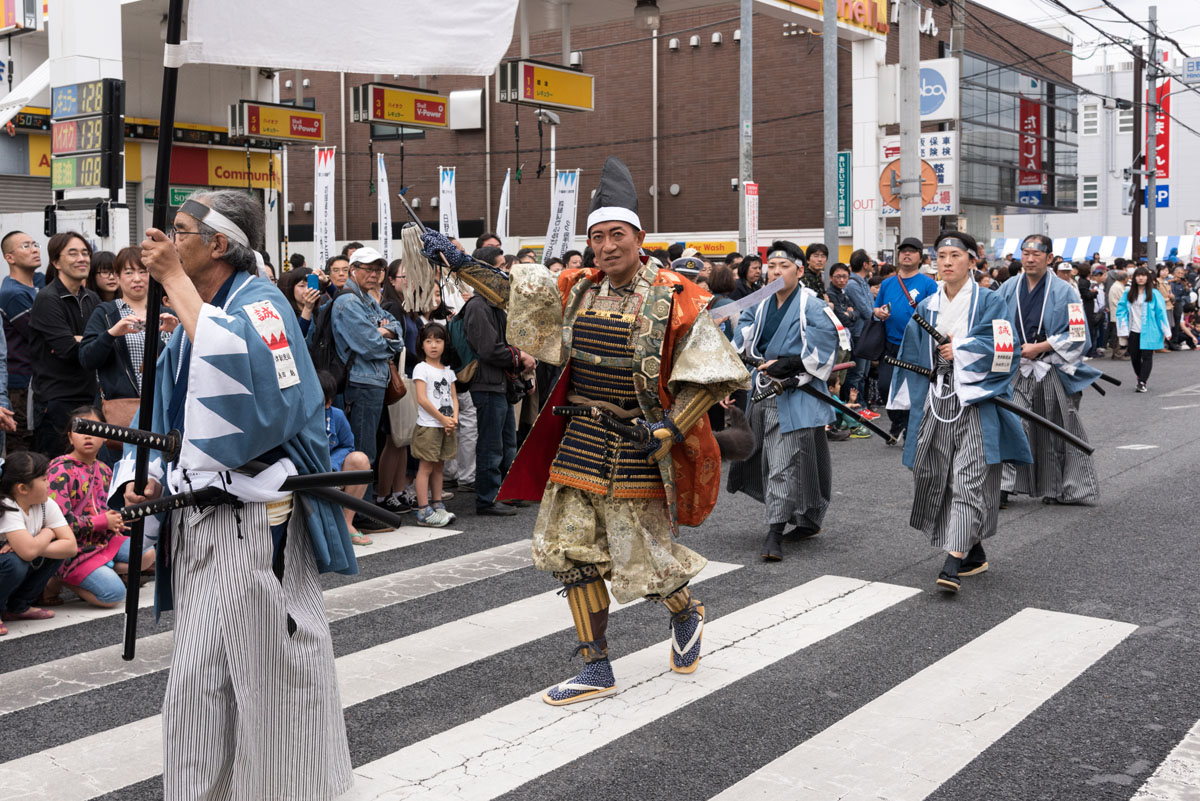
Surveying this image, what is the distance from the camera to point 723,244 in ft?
92.3

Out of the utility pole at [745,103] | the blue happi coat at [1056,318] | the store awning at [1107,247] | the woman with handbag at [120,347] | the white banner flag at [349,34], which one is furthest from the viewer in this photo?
the store awning at [1107,247]

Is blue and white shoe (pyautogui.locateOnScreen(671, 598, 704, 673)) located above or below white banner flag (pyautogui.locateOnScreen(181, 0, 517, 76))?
below

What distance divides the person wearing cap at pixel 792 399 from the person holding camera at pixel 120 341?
368 cm

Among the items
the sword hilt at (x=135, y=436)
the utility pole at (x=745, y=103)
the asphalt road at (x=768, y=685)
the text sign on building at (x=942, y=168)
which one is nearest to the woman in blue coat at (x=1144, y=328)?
the text sign on building at (x=942, y=168)

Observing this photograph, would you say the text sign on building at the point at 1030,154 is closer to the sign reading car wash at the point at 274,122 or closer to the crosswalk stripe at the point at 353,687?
the sign reading car wash at the point at 274,122

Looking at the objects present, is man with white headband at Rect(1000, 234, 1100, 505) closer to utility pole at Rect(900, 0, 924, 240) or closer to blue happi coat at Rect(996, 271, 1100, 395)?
blue happi coat at Rect(996, 271, 1100, 395)

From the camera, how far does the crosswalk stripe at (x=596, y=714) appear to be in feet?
12.6

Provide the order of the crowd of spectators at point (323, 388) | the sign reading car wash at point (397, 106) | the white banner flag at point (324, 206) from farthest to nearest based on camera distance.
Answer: the sign reading car wash at point (397, 106) → the white banner flag at point (324, 206) → the crowd of spectators at point (323, 388)

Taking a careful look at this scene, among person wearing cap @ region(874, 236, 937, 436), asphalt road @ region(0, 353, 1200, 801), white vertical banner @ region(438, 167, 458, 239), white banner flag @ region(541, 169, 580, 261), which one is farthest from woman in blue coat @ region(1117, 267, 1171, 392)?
asphalt road @ region(0, 353, 1200, 801)

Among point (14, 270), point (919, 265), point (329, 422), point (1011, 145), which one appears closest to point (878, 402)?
point (919, 265)

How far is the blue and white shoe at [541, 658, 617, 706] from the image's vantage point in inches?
179

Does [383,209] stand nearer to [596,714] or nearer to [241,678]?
[596,714]

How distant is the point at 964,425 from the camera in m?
6.46

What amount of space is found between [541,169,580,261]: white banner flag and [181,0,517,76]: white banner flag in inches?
395
